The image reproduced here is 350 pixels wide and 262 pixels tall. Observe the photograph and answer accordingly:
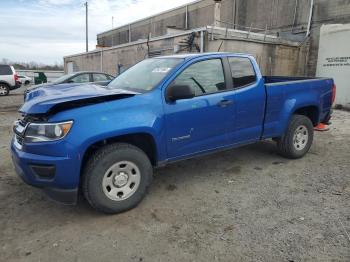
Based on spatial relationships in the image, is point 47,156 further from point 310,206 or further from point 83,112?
point 310,206

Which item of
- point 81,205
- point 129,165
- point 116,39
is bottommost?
point 81,205

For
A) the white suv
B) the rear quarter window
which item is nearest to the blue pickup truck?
the white suv

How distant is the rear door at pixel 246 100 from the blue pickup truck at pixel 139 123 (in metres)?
0.01

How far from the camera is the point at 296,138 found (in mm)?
5594

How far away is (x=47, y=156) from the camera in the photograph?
327 centimetres

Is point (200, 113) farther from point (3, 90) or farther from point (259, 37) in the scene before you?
point (3, 90)

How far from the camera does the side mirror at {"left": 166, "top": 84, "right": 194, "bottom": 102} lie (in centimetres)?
381

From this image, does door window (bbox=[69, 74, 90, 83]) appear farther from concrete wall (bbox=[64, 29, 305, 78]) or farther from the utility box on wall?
the utility box on wall

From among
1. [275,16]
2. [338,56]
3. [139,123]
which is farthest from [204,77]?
[275,16]

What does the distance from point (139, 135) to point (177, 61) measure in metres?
1.20

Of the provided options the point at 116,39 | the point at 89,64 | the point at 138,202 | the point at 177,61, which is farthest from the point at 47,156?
the point at 116,39

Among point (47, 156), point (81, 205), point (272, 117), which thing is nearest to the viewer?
point (47, 156)

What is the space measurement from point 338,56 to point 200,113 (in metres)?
10.9

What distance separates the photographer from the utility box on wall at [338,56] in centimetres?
1241
